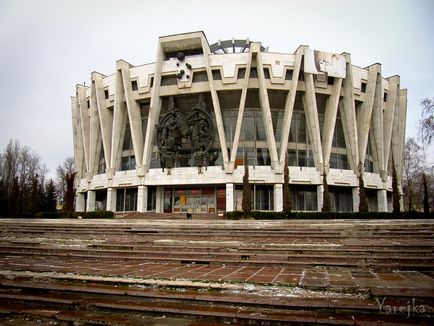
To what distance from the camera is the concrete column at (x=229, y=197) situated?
34750mm

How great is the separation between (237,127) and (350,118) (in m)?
14.2

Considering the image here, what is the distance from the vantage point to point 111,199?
39750 millimetres

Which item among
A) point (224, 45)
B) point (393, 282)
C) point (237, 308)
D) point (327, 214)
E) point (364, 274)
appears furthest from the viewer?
point (224, 45)

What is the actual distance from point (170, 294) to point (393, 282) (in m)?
4.83

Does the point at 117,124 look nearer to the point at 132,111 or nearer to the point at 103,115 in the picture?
the point at 132,111

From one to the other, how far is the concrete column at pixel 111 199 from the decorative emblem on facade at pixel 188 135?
7760mm

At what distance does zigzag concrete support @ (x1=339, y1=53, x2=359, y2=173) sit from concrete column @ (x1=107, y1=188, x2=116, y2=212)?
2981 cm

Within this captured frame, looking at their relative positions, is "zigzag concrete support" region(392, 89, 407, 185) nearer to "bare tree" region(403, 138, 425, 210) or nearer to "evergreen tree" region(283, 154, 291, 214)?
"bare tree" region(403, 138, 425, 210)

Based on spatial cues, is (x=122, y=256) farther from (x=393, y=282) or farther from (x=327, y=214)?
(x=327, y=214)

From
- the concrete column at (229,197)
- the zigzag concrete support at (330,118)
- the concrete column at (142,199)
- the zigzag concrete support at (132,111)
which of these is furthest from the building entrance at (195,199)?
the zigzag concrete support at (330,118)

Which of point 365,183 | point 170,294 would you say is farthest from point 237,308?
point 365,183

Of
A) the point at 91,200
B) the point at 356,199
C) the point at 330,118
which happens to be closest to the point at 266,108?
the point at 330,118

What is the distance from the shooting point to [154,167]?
41219 millimetres

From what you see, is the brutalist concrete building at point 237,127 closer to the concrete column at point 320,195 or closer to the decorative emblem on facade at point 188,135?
the decorative emblem on facade at point 188,135
